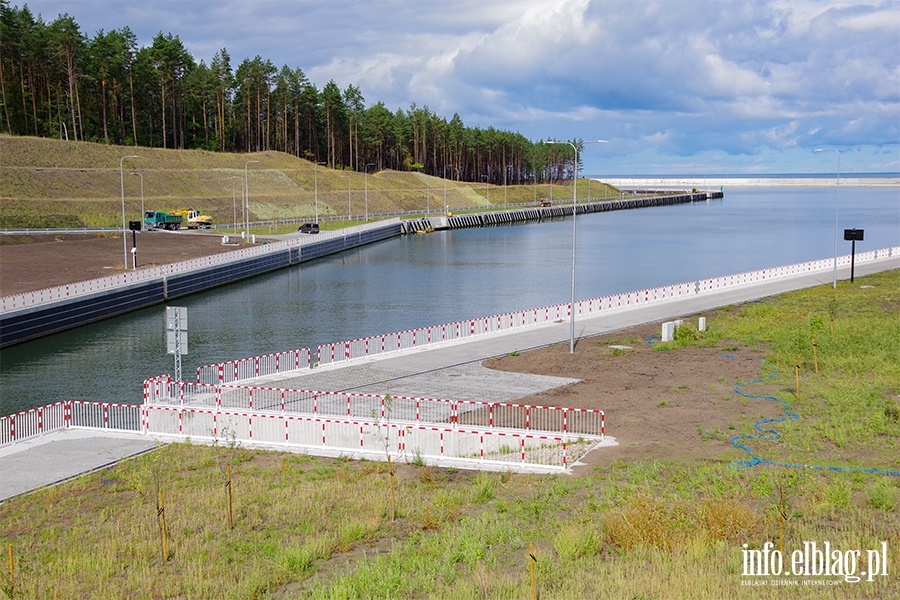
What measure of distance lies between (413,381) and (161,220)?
81002mm

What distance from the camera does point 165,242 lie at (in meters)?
90.2

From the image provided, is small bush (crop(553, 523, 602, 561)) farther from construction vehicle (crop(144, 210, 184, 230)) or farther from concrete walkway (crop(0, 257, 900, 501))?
construction vehicle (crop(144, 210, 184, 230))

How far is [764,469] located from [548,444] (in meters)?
5.61

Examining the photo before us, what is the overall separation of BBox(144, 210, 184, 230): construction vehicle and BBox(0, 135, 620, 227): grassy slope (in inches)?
131

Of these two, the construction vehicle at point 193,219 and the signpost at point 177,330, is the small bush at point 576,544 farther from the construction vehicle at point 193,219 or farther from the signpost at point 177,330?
the construction vehicle at point 193,219

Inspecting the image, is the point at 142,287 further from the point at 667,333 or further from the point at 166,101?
the point at 166,101

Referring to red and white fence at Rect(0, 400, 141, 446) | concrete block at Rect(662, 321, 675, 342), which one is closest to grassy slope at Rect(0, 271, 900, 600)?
red and white fence at Rect(0, 400, 141, 446)

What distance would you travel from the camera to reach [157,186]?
122 m

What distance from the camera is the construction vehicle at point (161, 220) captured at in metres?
102

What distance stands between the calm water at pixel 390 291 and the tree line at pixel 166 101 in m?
52.3

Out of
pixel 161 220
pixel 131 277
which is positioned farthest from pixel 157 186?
pixel 131 277

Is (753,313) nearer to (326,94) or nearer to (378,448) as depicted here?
(378,448)

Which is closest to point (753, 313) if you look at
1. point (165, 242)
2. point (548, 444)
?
point (548, 444)

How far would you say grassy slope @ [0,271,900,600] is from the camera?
13.9 meters
